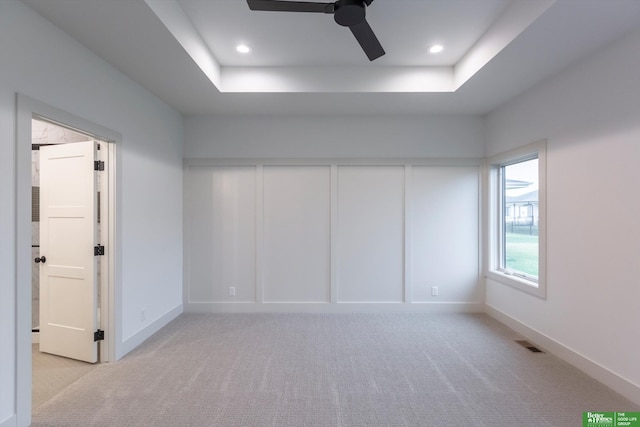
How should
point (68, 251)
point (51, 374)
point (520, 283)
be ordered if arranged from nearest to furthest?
1. point (51, 374)
2. point (68, 251)
3. point (520, 283)

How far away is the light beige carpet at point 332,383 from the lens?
191 centimetres

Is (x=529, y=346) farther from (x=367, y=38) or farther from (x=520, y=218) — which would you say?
(x=367, y=38)

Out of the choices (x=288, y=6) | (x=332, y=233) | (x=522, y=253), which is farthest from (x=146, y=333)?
(x=522, y=253)

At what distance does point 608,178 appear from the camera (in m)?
2.24

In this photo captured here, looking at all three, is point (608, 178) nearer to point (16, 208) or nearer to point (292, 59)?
point (292, 59)

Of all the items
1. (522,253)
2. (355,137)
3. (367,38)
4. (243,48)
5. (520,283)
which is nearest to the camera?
(367,38)

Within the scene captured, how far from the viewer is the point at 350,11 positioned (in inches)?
68.1

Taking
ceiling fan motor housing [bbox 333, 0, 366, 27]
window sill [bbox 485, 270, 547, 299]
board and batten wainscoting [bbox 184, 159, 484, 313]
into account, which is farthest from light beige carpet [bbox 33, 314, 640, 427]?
ceiling fan motor housing [bbox 333, 0, 366, 27]

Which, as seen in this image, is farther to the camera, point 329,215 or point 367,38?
point 329,215

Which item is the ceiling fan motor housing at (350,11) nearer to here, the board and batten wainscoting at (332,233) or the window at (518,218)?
the board and batten wainscoting at (332,233)

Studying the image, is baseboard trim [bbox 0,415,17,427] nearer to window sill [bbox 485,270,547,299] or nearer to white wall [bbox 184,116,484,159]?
white wall [bbox 184,116,484,159]

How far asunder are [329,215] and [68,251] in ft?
9.23

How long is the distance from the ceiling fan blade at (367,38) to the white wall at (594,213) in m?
1.86

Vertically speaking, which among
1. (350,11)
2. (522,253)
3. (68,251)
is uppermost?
(350,11)
